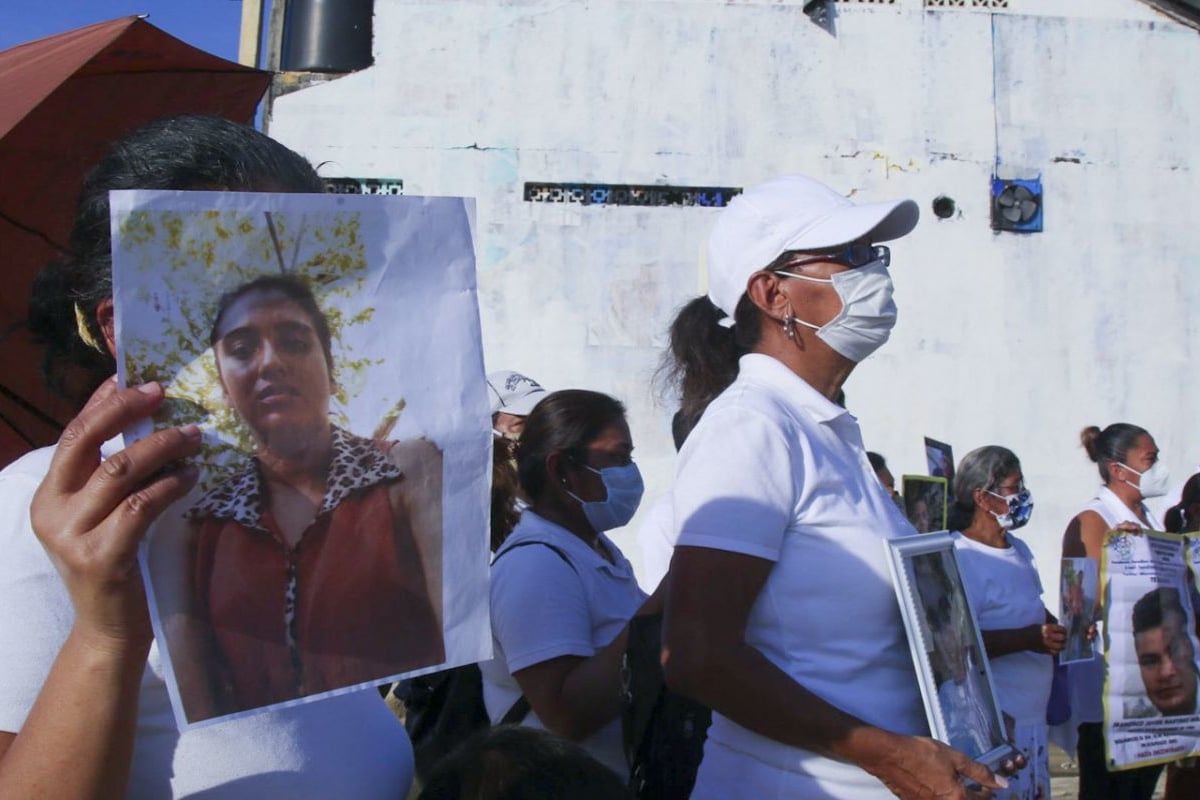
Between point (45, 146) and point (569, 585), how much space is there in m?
1.42

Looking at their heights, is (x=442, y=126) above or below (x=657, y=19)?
below

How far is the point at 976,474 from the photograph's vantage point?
524 cm

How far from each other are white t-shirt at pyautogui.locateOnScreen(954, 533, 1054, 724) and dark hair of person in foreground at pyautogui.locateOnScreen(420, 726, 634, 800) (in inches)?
122

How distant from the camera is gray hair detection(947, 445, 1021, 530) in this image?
16.8ft

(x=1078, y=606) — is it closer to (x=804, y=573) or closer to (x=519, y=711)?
(x=519, y=711)

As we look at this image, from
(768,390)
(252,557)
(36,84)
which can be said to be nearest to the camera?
(252,557)

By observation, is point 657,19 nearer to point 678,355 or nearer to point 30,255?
point 678,355

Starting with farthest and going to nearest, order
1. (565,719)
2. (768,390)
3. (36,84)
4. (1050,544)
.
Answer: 1. (1050,544)
2. (565,719)
3. (768,390)
4. (36,84)

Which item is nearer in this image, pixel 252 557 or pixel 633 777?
pixel 252 557

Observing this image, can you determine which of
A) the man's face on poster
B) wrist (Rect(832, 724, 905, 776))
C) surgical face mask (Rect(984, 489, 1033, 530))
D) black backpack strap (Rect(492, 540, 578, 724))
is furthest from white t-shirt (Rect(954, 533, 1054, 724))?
wrist (Rect(832, 724, 905, 776))

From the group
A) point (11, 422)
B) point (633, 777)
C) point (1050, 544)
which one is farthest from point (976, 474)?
point (1050, 544)

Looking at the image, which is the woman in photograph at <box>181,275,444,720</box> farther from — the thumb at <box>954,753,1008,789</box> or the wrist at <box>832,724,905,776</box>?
the thumb at <box>954,753,1008,789</box>

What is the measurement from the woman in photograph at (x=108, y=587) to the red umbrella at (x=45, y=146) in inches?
19.7

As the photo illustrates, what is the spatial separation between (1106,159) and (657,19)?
422 centimetres
